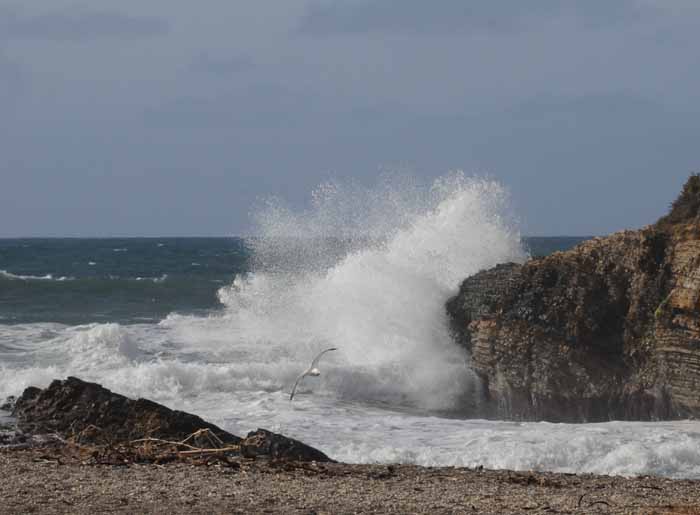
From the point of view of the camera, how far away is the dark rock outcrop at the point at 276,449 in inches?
353

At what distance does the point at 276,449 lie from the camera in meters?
9.01

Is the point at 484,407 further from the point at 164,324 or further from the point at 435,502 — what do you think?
the point at 164,324

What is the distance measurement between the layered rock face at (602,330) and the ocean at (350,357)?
714 mm

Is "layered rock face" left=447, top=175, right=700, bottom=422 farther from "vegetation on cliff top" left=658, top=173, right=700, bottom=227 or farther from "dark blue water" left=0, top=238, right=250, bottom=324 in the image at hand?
"dark blue water" left=0, top=238, right=250, bottom=324

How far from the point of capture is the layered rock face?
12.6 m

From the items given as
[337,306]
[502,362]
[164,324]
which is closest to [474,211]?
[337,306]

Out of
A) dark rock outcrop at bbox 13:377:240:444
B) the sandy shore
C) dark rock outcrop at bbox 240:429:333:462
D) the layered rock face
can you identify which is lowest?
the sandy shore

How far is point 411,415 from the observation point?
13.7m

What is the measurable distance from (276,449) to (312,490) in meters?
1.65

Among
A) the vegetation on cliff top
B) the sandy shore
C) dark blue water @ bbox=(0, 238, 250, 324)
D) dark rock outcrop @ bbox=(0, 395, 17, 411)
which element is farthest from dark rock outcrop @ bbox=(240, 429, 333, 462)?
dark blue water @ bbox=(0, 238, 250, 324)

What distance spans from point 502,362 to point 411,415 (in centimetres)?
151

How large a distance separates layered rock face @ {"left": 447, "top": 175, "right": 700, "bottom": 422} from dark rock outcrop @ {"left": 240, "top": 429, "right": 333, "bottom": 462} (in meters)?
5.30

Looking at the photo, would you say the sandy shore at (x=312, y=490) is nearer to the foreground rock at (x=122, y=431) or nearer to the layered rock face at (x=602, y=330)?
the foreground rock at (x=122, y=431)

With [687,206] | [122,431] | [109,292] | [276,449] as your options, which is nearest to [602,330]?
[687,206]
